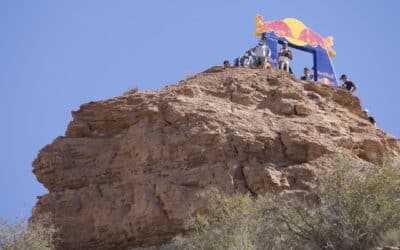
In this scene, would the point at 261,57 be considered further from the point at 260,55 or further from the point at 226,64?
the point at 226,64

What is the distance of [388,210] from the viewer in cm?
1549

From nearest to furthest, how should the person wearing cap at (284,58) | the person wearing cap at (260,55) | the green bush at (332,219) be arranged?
the green bush at (332,219), the person wearing cap at (260,55), the person wearing cap at (284,58)

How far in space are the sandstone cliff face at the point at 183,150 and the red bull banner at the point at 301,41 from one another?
4286 mm

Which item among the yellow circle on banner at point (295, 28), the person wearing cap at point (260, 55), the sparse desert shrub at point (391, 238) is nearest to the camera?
the sparse desert shrub at point (391, 238)

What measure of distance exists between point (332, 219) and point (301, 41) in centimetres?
1594

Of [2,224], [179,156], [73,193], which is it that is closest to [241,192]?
[179,156]

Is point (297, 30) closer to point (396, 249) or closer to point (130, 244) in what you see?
point (130, 244)

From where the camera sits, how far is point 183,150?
2180 cm

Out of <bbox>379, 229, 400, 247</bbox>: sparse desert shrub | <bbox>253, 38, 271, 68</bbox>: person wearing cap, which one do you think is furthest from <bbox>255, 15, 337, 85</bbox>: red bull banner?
<bbox>379, 229, 400, 247</bbox>: sparse desert shrub

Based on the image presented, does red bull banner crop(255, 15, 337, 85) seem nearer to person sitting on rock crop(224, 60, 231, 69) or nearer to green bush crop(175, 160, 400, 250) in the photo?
person sitting on rock crop(224, 60, 231, 69)

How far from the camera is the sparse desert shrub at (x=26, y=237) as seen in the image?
20.8 meters

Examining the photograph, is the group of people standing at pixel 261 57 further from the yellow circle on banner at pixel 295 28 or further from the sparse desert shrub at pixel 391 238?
the sparse desert shrub at pixel 391 238

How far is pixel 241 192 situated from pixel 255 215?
251cm

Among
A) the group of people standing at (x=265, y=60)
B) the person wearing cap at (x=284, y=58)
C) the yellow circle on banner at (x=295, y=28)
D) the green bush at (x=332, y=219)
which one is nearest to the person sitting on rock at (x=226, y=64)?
the group of people standing at (x=265, y=60)
